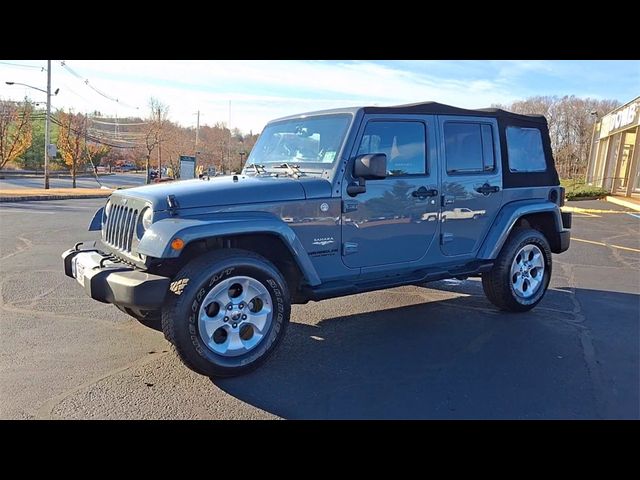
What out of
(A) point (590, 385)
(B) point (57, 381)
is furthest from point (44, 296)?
(A) point (590, 385)

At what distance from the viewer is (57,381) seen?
3.49 metres

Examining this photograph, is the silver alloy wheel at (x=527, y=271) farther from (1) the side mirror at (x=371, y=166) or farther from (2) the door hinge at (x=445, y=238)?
(1) the side mirror at (x=371, y=166)

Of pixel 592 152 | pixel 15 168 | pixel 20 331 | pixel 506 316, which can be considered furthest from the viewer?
pixel 15 168

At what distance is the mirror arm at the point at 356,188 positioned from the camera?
415 centimetres

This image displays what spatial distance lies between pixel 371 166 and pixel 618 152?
104 feet

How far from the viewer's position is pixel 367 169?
3955 mm

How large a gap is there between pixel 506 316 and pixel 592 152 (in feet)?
125

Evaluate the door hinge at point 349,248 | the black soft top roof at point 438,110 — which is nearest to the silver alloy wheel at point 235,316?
the door hinge at point 349,248

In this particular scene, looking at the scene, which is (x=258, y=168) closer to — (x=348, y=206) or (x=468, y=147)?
(x=348, y=206)

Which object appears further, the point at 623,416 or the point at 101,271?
the point at 101,271

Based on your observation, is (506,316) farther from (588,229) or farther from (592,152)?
(592,152)

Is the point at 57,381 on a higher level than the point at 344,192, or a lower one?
lower

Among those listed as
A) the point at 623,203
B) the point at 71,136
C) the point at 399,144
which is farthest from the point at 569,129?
the point at 399,144
